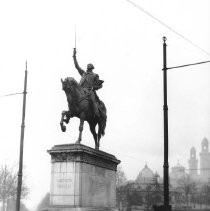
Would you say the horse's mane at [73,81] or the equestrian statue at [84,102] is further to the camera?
the equestrian statue at [84,102]

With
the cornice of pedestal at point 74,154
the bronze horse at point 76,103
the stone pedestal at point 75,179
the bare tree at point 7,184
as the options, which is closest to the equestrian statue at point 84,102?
the bronze horse at point 76,103

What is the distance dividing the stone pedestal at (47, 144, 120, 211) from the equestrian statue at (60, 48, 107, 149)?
670 millimetres

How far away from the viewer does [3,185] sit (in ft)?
221

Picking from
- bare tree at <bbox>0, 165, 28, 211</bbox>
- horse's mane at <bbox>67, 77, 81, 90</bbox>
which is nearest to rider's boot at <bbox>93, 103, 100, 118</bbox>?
horse's mane at <bbox>67, 77, 81, 90</bbox>

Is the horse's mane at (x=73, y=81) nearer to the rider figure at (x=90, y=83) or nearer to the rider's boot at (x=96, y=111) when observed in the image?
the rider figure at (x=90, y=83)

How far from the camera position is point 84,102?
18.3m

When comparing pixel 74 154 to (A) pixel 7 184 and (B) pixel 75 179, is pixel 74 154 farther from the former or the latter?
(A) pixel 7 184

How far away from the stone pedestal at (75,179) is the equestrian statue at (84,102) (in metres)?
0.67

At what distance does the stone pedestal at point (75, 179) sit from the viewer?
1703 centimetres

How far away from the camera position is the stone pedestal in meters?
17.0

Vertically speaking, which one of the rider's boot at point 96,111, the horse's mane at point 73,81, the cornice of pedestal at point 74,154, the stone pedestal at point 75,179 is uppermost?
the horse's mane at point 73,81

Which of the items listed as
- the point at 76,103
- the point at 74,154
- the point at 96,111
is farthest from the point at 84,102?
the point at 74,154

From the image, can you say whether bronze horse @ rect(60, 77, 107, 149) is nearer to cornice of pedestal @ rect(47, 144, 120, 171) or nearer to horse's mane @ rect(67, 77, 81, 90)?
horse's mane @ rect(67, 77, 81, 90)

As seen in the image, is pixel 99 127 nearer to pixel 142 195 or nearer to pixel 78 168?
pixel 78 168
